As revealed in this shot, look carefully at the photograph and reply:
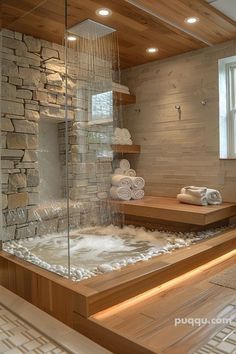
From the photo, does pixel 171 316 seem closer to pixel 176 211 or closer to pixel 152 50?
pixel 176 211

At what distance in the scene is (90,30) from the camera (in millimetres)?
2887

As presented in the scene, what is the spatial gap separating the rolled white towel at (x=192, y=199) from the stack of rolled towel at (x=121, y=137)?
971 mm

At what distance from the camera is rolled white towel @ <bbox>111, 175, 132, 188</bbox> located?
3415mm

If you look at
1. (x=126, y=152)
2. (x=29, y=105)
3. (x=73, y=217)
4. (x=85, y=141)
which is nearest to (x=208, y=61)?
(x=126, y=152)

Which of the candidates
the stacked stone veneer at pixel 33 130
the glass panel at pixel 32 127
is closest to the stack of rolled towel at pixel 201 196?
the stacked stone veneer at pixel 33 130

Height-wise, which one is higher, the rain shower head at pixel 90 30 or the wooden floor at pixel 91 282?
the rain shower head at pixel 90 30

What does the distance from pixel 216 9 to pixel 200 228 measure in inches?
81.0

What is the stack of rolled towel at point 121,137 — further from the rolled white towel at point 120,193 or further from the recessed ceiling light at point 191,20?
the recessed ceiling light at point 191,20

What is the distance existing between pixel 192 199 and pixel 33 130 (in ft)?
5.76

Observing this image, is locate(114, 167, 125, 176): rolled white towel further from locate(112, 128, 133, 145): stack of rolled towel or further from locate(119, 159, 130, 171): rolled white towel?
locate(112, 128, 133, 145): stack of rolled towel

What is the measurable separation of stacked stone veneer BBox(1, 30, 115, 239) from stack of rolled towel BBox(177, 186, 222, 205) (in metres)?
0.95

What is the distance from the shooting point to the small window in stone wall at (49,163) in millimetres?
2775

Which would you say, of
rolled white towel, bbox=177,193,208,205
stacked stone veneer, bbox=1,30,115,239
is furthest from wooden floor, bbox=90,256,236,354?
rolled white towel, bbox=177,193,208,205

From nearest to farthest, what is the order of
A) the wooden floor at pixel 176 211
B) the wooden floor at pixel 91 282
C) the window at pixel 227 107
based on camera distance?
1. the wooden floor at pixel 91 282
2. the wooden floor at pixel 176 211
3. the window at pixel 227 107
